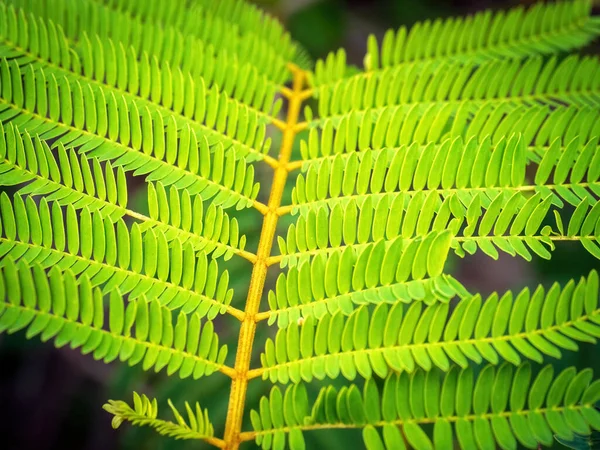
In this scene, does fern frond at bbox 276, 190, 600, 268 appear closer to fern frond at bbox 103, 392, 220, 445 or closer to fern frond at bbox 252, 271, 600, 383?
fern frond at bbox 252, 271, 600, 383

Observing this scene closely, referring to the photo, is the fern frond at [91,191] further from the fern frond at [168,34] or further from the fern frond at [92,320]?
the fern frond at [168,34]

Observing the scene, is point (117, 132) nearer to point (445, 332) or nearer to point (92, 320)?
point (92, 320)

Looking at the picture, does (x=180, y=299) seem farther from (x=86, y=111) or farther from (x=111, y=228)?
(x=86, y=111)

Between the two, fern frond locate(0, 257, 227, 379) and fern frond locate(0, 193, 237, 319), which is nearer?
fern frond locate(0, 257, 227, 379)

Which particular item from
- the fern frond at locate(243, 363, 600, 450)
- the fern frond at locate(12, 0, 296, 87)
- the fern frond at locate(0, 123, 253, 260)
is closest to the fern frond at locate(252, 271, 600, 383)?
the fern frond at locate(243, 363, 600, 450)

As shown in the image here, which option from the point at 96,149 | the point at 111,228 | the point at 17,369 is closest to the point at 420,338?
the point at 111,228
